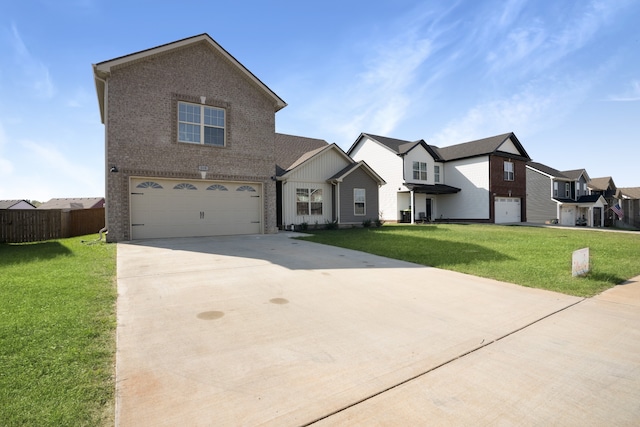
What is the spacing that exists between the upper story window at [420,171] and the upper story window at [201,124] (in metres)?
18.0

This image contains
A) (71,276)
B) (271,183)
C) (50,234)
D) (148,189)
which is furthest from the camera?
(271,183)

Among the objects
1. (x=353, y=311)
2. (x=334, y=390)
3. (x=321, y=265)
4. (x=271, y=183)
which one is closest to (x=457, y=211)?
(x=271, y=183)

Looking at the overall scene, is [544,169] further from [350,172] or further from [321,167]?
[321,167]

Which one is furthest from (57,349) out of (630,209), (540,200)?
(630,209)

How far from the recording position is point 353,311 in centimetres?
458

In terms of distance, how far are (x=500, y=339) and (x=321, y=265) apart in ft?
15.4

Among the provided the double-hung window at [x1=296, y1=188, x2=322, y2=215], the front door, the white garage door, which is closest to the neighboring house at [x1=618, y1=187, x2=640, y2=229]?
the front door

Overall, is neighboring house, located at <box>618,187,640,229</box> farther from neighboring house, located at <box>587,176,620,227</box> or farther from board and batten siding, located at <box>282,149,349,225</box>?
board and batten siding, located at <box>282,149,349,225</box>

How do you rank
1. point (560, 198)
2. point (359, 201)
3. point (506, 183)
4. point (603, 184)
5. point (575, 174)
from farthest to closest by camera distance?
point (603, 184) → point (575, 174) → point (560, 198) → point (506, 183) → point (359, 201)

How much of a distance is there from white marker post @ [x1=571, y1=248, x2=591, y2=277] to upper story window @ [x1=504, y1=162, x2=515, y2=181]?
2527 centimetres

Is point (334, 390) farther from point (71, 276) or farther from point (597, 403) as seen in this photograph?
point (71, 276)

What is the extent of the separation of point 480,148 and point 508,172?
3.61 metres

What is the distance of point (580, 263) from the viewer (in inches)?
266

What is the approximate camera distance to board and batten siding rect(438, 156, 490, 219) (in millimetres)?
28109
